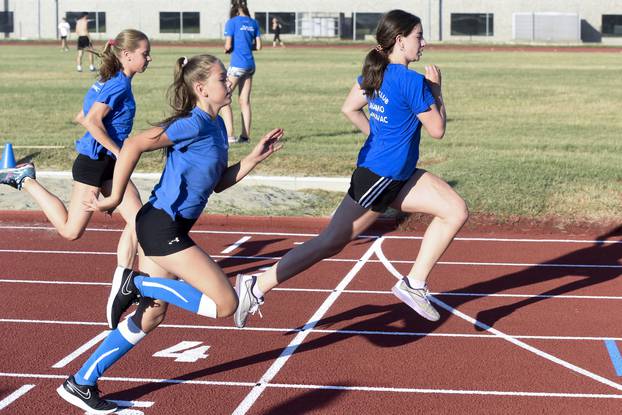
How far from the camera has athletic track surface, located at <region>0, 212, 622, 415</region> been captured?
6184mm

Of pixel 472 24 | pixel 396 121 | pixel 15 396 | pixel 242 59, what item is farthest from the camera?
pixel 472 24

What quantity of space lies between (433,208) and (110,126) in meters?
2.44

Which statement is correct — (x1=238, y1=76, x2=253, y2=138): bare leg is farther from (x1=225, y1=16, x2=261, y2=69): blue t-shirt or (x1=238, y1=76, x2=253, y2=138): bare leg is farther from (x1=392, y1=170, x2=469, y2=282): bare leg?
(x1=392, y1=170, x2=469, y2=282): bare leg

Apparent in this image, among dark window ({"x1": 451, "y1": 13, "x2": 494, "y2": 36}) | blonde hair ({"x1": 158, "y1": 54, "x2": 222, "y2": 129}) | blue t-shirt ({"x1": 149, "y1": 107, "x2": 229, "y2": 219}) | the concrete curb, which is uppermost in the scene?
dark window ({"x1": 451, "y1": 13, "x2": 494, "y2": 36})

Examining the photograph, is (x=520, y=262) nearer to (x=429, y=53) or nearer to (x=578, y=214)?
(x=578, y=214)

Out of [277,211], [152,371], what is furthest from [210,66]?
[277,211]

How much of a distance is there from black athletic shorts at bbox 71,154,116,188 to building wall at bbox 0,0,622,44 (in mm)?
63873

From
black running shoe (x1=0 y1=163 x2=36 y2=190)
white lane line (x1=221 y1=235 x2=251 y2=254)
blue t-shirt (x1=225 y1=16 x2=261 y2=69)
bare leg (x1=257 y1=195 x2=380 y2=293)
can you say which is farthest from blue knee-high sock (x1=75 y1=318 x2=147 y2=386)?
blue t-shirt (x1=225 y1=16 x2=261 y2=69)

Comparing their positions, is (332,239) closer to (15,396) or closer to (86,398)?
(86,398)

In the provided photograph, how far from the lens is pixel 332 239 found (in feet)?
24.0

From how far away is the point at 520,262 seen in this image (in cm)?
1013

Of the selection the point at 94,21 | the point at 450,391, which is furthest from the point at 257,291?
the point at 94,21

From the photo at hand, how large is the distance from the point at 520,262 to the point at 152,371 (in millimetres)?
4564

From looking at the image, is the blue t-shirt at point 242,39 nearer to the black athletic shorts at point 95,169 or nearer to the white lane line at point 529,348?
the white lane line at point 529,348
